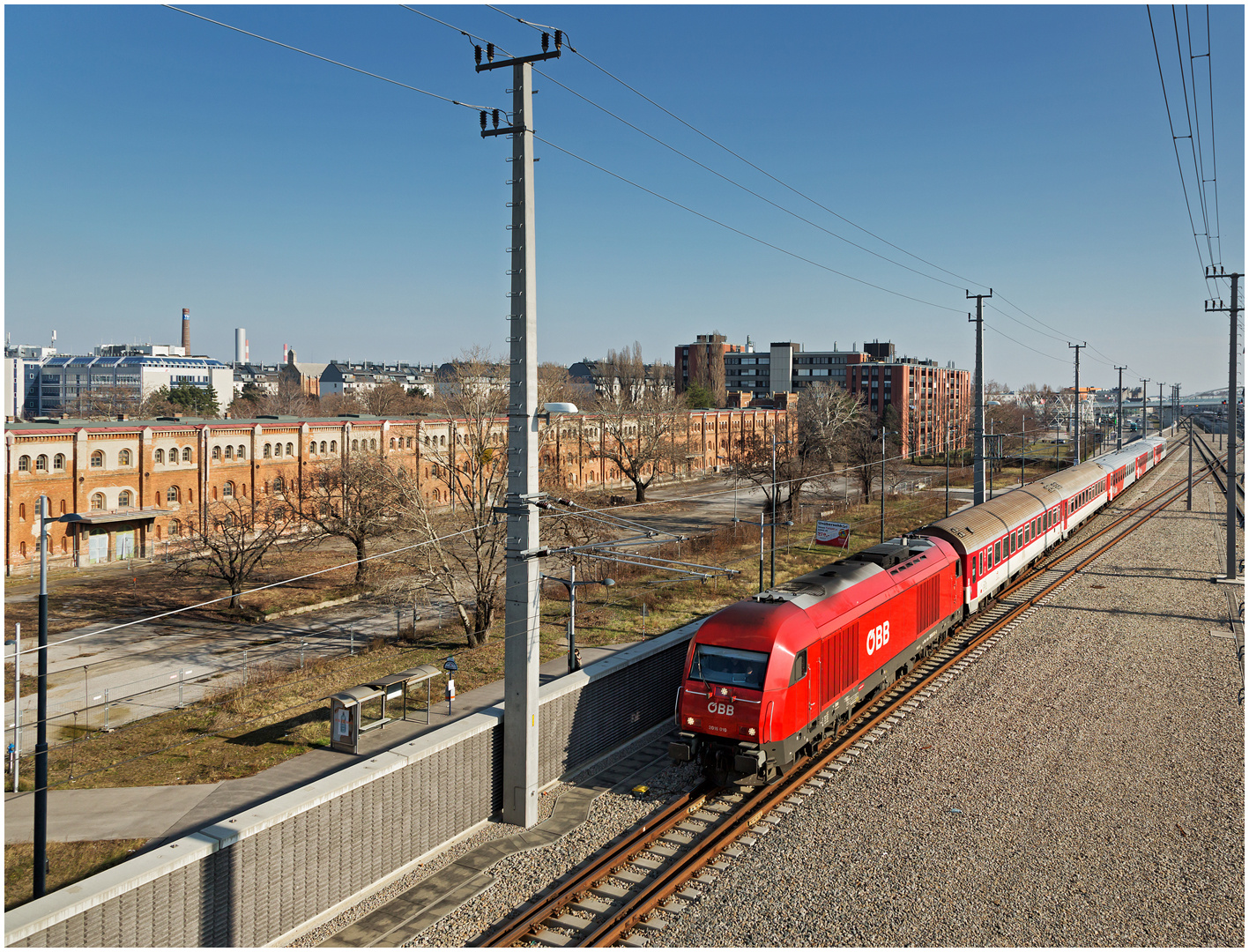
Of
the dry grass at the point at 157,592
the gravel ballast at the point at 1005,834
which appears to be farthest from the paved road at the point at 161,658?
the gravel ballast at the point at 1005,834

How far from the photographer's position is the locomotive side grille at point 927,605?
22062 mm

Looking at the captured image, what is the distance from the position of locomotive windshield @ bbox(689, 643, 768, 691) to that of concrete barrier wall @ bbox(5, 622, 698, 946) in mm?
2400

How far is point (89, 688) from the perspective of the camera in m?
25.5

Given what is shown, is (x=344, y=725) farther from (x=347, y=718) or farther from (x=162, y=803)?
(x=162, y=803)

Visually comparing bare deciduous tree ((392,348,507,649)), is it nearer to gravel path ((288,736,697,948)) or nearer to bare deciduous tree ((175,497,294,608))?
bare deciduous tree ((175,497,294,608))

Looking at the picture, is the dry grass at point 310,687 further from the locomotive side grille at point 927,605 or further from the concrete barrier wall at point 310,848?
the locomotive side grille at point 927,605

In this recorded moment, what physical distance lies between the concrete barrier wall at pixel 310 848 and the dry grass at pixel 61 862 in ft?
12.9

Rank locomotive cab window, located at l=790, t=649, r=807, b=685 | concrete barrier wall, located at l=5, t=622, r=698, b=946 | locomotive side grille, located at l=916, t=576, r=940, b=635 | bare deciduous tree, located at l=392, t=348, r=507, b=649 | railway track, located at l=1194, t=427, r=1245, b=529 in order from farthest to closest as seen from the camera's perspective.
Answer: railway track, located at l=1194, t=427, r=1245, b=529
bare deciduous tree, located at l=392, t=348, r=507, b=649
locomotive side grille, located at l=916, t=576, r=940, b=635
locomotive cab window, located at l=790, t=649, r=807, b=685
concrete barrier wall, located at l=5, t=622, r=698, b=946

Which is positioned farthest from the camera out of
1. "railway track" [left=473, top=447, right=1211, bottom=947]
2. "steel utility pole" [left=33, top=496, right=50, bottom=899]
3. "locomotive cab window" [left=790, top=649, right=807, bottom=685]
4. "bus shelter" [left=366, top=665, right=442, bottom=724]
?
"bus shelter" [left=366, top=665, right=442, bottom=724]

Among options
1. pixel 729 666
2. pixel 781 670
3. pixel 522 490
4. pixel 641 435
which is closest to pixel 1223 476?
pixel 641 435

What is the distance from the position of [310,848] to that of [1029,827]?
11.0 meters

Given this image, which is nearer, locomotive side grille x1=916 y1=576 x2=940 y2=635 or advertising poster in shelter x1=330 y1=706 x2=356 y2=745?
advertising poster in shelter x1=330 y1=706 x2=356 y2=745

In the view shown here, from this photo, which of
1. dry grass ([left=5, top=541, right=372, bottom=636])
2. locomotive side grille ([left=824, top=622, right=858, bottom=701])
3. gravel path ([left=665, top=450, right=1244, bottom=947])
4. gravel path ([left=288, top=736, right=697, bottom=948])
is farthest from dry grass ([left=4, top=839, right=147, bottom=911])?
dry grass ([left=5, top=541, right=372, bottom=636])

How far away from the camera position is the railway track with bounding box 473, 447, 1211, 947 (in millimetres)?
11344
